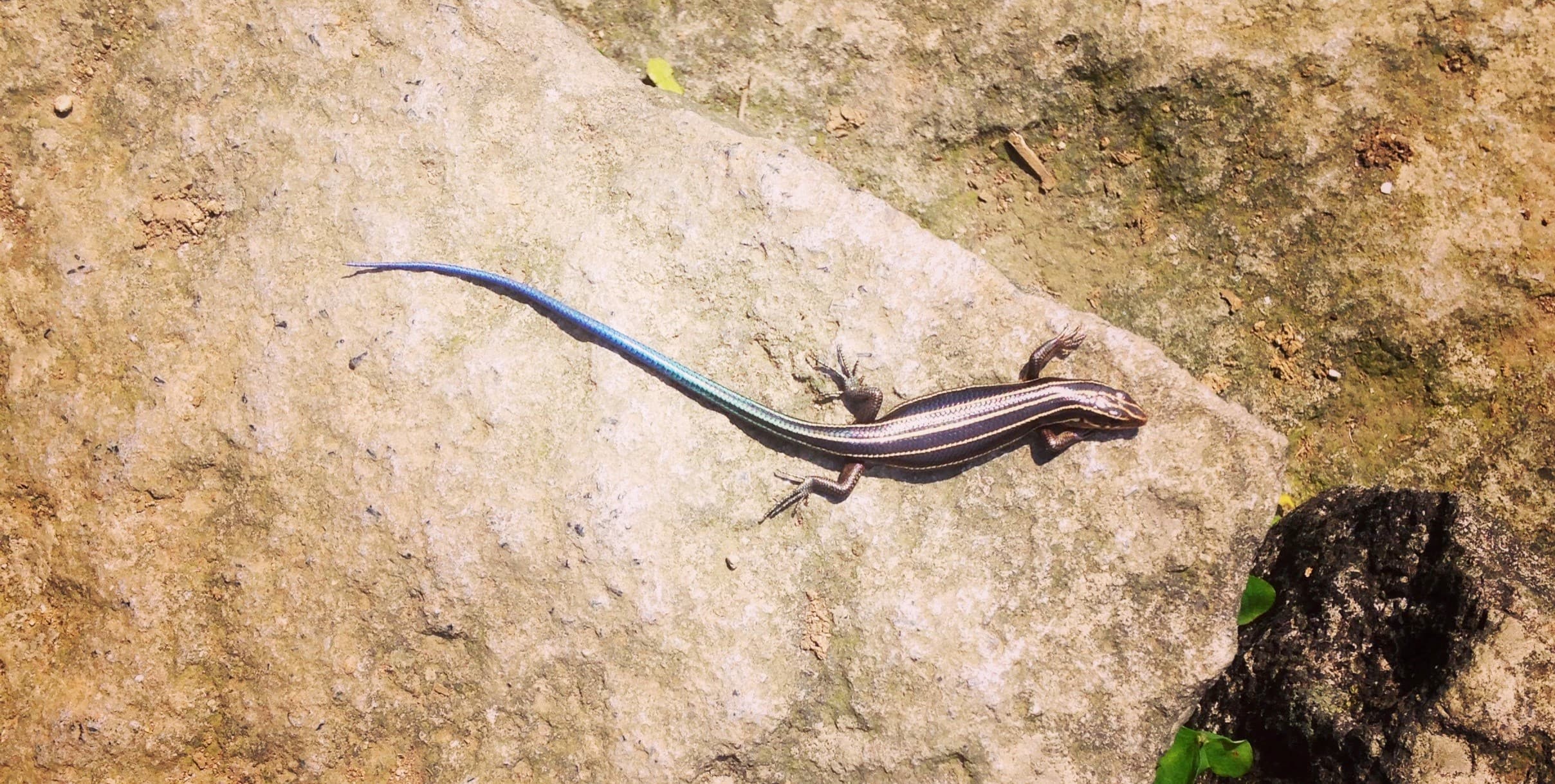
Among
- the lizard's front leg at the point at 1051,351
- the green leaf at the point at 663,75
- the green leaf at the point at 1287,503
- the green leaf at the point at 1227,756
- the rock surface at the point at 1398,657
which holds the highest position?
the green leaf at the point at 663,75

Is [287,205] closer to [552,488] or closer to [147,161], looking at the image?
[147,161]

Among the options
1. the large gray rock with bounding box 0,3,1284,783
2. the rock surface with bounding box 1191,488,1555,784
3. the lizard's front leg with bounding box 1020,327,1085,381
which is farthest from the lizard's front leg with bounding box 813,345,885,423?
the rock surface with bounding box 1191,488,1555,784

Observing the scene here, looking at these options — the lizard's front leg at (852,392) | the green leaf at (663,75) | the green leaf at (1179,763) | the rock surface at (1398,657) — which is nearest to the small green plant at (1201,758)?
the green leaf at (1179,763)

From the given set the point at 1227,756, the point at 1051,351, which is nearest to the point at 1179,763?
the point at 1227,756

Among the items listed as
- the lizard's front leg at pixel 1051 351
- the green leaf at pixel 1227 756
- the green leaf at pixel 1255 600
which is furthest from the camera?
the green leaf at pixel 1255 600

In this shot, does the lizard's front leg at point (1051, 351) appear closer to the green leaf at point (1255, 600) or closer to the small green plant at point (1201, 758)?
the green leaf at point (1255, 600)

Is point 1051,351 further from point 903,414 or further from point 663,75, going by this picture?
point 663,75

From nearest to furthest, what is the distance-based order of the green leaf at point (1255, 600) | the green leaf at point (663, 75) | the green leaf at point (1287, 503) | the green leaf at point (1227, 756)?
the green leaf at point (1227, 756)
the green leaf at point (1255, 600)
the green leaf at point (663, 75)
the green leaf at point (1287, 503)
